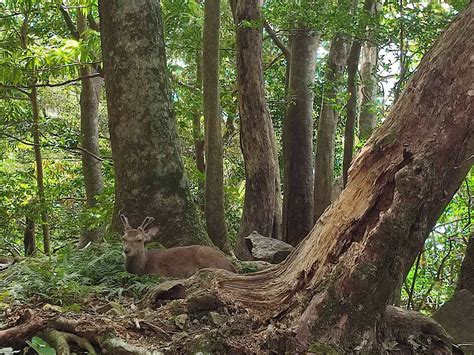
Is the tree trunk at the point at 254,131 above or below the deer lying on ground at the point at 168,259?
above

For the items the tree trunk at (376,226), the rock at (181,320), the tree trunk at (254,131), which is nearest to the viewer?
the tree trunk at (376,226)

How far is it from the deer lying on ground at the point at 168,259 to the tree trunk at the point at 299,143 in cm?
534

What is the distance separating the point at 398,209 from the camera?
3598 mm

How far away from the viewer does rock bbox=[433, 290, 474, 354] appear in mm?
5688

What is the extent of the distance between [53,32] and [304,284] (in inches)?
444

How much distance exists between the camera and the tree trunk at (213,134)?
8.32m

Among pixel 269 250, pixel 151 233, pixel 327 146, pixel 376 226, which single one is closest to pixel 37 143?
pixel 327 146

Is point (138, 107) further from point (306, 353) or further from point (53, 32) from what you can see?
point (53, 32)

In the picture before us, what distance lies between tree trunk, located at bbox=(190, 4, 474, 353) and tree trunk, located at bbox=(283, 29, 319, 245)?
6579 millimetres

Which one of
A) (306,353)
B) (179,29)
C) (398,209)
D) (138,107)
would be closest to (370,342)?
(306,353)

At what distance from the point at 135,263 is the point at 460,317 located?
325cm

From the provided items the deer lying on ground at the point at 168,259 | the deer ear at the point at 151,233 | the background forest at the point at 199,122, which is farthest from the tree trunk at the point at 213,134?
the deer lying on ground at the point at 168,259

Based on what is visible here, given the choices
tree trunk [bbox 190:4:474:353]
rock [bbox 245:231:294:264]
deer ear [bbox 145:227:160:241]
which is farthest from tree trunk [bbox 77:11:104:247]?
tree trunk [bbox 190:4:474:353]

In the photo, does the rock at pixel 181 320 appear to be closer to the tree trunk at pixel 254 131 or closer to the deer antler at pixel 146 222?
the deer antler at pixel 146 222
